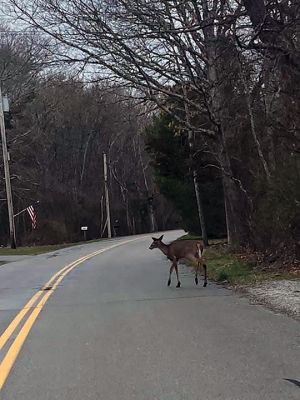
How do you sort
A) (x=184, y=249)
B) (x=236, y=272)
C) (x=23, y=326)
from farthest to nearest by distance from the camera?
(x=236, y=272) < (x=184, y=249) < (x=23, y=326)

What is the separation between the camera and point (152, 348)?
8.10 meters

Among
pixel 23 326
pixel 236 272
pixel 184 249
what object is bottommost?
pixel 23 326

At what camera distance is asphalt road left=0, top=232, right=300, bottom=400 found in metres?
6.15

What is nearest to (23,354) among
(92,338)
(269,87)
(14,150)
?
(92,338)

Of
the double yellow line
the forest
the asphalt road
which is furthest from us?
the forest

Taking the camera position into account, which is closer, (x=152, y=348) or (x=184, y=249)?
(x=152, y=348)

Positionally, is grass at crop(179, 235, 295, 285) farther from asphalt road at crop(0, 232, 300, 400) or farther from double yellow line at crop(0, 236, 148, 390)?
double yellow line at crop(0, 236, 148, 390)

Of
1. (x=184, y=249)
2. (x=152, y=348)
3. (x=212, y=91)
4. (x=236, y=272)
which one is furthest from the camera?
(x=212, y=91)

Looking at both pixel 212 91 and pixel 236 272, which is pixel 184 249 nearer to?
pixel 236 272

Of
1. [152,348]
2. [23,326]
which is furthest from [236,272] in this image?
[152,348]

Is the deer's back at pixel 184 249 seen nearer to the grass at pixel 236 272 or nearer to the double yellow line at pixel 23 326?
the grass at pixel 236 272

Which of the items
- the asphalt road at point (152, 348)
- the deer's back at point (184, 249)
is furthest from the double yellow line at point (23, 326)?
the deer's back at point (184, 249)

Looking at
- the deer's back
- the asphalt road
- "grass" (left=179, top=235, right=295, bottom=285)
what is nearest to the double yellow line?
the asphalt road

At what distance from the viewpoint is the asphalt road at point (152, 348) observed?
6.15 meters
